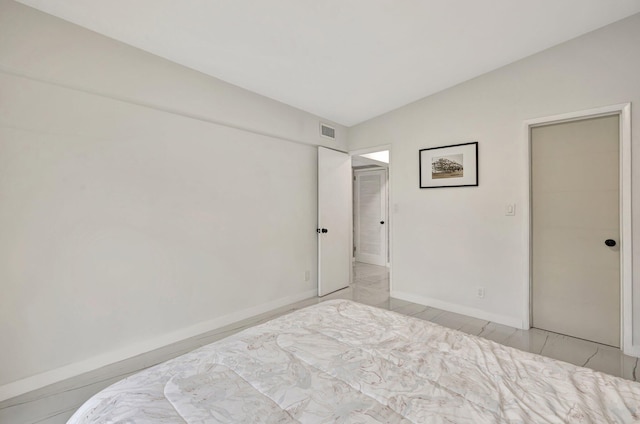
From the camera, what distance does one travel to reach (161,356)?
7.88 feet

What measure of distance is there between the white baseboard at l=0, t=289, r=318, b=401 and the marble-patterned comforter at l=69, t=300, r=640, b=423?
60.8 inches

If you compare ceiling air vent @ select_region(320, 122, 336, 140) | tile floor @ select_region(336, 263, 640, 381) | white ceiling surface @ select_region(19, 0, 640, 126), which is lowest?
tile floor @ select_region(336, 263, 640, 381)

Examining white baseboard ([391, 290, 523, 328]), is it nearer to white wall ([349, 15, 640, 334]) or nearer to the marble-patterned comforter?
white wall ([349, 15, 640, 334])

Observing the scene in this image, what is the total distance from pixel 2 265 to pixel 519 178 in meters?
4.33

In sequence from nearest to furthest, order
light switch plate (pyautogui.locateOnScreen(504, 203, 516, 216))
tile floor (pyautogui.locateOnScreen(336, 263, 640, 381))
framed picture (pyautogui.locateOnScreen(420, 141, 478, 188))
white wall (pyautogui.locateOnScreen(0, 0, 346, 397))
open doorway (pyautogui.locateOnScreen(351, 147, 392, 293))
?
white wall (pyautogui.locateOnScreen(0, 0, 346, 397)), tile floor (pyautogui.locateOnScreen(336, 263, 640, 381)), light switch plate (pyautogui.locateOnScreen(504, 203, 516, 216)), framed picture (pyautogui.locateOnScreen(420, 141, 478, 188)), open doorway (pyautogui.locateOnScreen(351, 147, 392, 293))

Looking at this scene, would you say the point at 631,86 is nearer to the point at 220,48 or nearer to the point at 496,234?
the point at 496,234

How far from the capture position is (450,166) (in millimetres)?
3473

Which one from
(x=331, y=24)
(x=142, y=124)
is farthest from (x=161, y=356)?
(x=331, y=24)

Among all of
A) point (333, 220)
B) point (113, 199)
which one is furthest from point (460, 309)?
point (113, 199)

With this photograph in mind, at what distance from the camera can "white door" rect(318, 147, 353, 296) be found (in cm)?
403

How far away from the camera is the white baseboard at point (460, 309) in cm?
305

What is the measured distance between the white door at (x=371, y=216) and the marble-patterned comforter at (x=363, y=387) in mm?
4784

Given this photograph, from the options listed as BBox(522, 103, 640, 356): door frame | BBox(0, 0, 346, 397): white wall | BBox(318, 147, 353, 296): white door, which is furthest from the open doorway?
BBox(522, 103, 640, 356): door frame

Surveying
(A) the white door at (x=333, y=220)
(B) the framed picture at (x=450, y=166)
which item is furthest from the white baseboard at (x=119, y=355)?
(B) the framed picture at (x=450, y=166)
